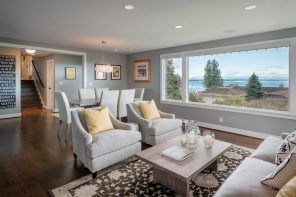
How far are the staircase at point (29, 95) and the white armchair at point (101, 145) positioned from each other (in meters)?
6.66

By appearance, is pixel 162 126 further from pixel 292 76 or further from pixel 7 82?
pixel 7 82

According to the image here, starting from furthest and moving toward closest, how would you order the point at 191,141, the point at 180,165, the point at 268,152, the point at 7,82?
the point at 7,82 → the point at 191,141 → the point at 268,152 → the point at 180,165

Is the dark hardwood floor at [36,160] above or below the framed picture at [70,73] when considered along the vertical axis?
below

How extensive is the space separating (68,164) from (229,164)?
97.0 inches

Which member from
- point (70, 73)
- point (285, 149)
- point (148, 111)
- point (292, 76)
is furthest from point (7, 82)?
point (292, 76)

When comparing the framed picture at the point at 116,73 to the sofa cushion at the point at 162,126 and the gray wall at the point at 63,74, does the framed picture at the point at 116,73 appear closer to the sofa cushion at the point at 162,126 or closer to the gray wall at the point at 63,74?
the gray wall at the point at 63,74

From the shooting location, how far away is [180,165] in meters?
1.97

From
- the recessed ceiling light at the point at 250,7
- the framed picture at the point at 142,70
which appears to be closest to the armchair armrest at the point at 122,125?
the recessed ceiling light at the point at 250,7

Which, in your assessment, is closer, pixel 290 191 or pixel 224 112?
pixel 290 191

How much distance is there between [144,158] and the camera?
2152 millimetres

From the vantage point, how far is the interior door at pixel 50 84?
752 cm

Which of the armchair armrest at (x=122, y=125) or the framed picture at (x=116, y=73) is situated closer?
the armchair armrest at (x=122, y=125)

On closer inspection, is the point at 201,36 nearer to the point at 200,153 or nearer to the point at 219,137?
the point at 219,137

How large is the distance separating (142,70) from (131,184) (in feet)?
16.9
